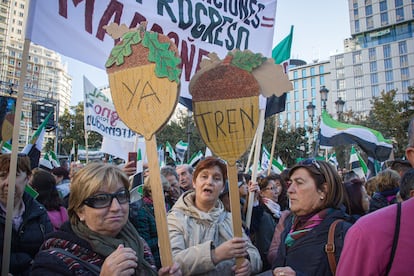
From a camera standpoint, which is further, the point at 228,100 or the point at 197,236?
the point at 197,236

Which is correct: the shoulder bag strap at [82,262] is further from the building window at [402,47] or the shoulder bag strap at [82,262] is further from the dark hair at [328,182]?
the building window at [402,47]

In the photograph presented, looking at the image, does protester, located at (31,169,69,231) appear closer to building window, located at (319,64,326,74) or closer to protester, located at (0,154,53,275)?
protester, located at (0,154,53,275)

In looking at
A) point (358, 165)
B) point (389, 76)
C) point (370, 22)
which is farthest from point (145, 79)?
point (370, 22)

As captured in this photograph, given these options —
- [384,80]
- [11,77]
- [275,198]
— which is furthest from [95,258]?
[384,80]

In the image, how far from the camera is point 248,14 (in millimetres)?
4008

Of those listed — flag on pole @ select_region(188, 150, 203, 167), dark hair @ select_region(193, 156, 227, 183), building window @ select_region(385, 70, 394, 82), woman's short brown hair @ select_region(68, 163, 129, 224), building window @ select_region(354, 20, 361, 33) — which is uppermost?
building window @ select_region(354, 20, 361, 33)

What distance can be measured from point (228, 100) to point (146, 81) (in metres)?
0.57

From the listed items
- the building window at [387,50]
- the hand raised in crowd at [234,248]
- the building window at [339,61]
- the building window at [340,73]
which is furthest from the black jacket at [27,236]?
the building window at [339,61]

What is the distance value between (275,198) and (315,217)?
2361mm

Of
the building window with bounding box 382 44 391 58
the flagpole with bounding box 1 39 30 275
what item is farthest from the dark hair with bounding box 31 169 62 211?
the building window with bounding box 382 44 391 58

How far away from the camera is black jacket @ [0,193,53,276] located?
2.39 meters

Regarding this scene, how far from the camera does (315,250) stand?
196 centimetres

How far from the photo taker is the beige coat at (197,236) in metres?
2.11

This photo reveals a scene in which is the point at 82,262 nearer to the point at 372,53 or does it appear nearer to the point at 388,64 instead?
the point at 388,64
